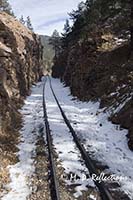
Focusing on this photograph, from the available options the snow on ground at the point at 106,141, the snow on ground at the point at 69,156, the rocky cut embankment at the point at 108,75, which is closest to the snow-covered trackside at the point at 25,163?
the snow on ground at the point at 69,156

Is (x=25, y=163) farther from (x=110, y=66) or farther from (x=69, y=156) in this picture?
(x=110, y=66)

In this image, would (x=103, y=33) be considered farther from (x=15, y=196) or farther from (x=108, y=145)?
(x=15, y=196)

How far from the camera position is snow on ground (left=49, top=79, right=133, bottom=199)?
484 inches

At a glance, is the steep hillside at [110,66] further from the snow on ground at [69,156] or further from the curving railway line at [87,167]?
the snow on ground at [69,156]

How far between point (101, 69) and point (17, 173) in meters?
17.1

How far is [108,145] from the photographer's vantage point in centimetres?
1545

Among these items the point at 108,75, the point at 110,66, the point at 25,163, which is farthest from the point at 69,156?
the point at 110,66

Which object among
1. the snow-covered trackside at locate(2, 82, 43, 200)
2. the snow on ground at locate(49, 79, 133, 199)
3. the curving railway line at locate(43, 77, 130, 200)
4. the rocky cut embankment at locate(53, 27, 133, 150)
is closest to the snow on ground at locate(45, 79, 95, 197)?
the curving railway line at locate(43, 77, 130, 200)

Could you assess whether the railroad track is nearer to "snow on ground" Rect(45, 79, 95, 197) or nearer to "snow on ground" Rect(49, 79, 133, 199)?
"snow on ground" Rect(45, 79, 95, 197)

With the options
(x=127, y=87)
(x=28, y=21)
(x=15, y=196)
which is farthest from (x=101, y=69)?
(x=28, y=21)

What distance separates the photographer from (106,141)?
16141mm

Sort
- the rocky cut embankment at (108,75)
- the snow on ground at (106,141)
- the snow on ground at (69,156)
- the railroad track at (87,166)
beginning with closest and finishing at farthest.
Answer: the railroad track at (87,166), the snow on ground at (69,156), the snow on ground at (106,141), the rocky cut embankment at (108,75)

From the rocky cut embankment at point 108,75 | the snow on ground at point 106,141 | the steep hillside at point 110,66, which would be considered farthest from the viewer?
the steep hillside at point 110,66

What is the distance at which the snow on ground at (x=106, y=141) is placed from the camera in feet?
40.4
